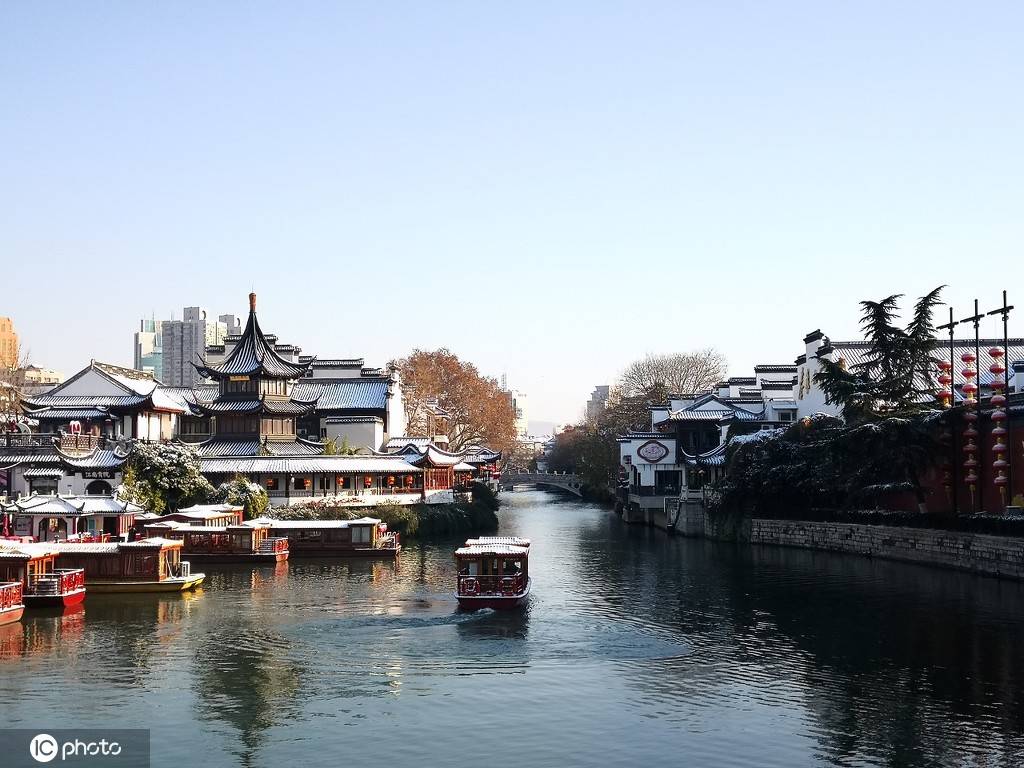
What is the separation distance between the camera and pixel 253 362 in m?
89.6

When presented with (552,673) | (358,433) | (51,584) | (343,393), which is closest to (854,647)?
(552,673)

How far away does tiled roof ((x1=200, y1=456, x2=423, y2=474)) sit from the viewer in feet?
265

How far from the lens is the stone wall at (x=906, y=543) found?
49.5 metres

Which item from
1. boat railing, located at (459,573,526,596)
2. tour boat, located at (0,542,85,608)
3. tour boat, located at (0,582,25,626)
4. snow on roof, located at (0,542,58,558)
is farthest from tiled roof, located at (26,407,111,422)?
boat railing, located at (459,573,526,596)

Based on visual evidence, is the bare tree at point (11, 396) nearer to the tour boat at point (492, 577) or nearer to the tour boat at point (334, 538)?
the tour boat at point (334, 538)

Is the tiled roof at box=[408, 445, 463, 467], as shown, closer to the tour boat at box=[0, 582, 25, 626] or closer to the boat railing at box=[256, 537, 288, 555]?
the boat railing at box=[256, 537, 288, 555]

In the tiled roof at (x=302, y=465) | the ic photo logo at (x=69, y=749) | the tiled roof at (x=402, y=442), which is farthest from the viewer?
the tiled roof at (x=402, y=442)

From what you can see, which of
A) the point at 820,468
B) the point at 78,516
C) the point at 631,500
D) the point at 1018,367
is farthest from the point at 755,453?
the point at 78,516

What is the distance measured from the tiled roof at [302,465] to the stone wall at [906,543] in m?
27.4

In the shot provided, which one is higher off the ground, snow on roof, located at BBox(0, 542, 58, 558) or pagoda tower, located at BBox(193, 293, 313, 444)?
pagoda tower, located at BBox(193, 293, 313, 444)

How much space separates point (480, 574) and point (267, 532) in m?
26.4

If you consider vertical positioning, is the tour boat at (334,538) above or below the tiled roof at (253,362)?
below

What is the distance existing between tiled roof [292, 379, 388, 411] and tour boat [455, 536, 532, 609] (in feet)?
201

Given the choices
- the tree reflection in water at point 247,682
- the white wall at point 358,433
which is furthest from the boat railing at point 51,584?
the white wall at point 358,433
